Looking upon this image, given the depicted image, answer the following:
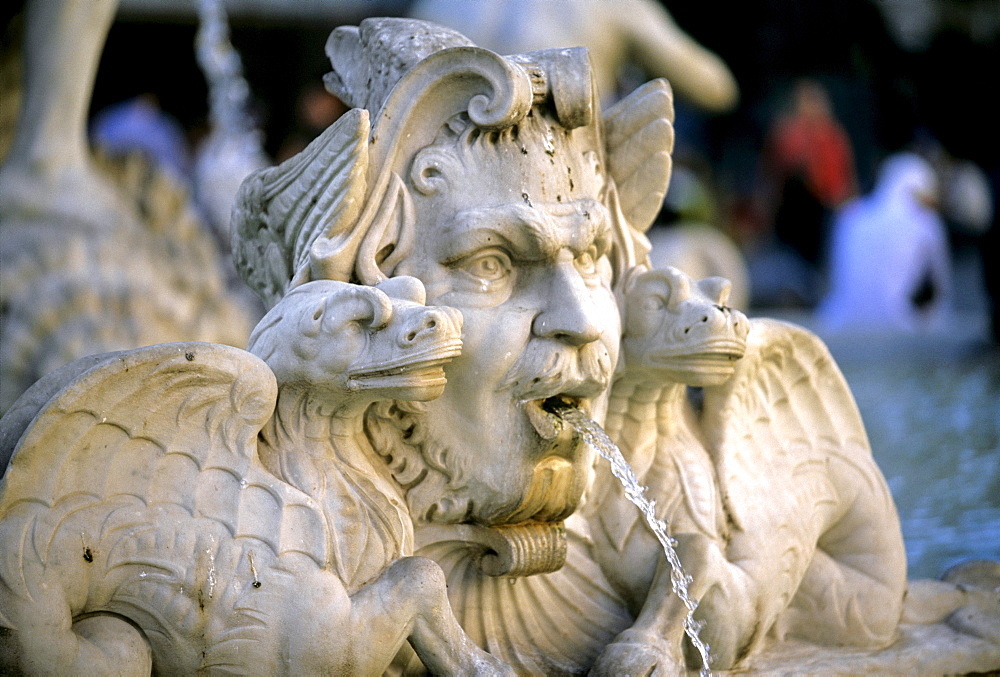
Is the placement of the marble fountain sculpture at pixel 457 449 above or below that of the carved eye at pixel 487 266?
below

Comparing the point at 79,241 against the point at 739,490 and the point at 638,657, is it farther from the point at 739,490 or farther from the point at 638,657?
the point at 638,657

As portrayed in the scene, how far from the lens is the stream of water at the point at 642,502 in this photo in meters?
2.62

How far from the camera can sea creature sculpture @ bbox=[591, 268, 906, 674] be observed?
277 cm

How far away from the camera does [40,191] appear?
202 inches

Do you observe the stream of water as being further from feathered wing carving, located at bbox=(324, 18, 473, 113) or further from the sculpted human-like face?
feathered wing carving, located at bbox=(324, 18, 473, 113)

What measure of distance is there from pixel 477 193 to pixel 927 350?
248 inches

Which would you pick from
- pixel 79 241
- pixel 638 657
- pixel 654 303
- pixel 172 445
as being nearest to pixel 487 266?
pixel 654 303

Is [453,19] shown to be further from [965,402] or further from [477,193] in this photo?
[477,193]

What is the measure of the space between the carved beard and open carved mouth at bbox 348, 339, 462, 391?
21cm

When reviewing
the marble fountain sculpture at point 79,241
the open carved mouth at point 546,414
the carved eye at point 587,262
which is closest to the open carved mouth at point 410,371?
the open carved mouth at point 546,414

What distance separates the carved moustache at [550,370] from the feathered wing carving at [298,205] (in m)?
0.36

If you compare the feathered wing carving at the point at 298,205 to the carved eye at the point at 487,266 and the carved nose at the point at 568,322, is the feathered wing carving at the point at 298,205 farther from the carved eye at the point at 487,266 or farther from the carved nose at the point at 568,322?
→ the carved nose at the point at 568,322

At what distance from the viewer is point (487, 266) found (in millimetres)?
2574

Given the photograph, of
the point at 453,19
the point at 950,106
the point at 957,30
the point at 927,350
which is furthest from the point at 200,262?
the point at 957,30
